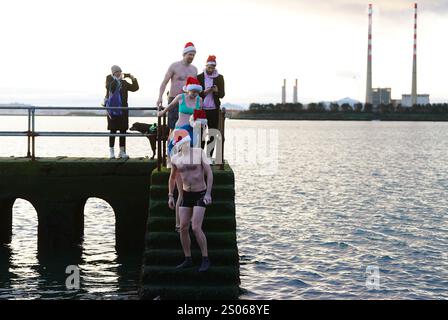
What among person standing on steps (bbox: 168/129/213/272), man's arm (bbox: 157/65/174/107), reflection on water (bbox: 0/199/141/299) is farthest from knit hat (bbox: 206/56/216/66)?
reflection on water (bbox: 0/199/141/299)

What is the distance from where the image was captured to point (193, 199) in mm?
11094

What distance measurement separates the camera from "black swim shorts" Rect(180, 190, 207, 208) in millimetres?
11055

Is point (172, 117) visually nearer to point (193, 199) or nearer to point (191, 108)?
point (191, 108)

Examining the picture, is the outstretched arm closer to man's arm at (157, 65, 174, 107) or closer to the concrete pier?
man's arm at (157, 65, 174, 107)

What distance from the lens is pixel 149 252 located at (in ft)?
39.0

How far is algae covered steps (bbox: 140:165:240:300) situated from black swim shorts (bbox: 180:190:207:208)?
1.12 m

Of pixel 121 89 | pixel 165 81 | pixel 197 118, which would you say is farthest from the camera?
pixel 121 89

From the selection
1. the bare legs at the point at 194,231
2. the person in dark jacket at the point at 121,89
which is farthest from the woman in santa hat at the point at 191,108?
the person in dark jacket at the point at 121,89

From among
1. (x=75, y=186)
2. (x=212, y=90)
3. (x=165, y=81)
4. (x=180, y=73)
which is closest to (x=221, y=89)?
(x=212, y=90)

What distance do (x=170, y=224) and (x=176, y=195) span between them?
0.59 metres

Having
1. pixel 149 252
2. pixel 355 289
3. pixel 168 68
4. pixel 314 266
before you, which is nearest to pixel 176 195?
pixel 149 252

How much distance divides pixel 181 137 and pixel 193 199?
1.02 metres

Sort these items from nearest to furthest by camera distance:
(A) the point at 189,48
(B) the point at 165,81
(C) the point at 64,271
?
(A) the point at 189,48 < (B) the point at 165,81 < (C) the point at 64,271
